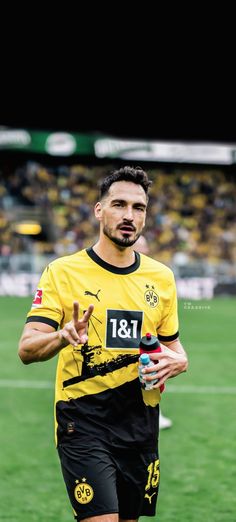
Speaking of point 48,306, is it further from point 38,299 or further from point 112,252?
point 112,252

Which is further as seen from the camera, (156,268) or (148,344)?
(156,268)

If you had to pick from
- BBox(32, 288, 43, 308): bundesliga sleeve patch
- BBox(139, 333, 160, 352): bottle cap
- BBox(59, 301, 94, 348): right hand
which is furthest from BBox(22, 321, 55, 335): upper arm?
BBox(139, 333, 160, 352): bottle cap

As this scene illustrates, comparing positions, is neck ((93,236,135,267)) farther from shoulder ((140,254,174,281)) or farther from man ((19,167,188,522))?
shoulder ((140,254,174,281))

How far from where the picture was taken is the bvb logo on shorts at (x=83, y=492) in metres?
3.59

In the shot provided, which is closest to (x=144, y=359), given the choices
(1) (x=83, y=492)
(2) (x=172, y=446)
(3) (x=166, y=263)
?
(1) (x=83, y=492)

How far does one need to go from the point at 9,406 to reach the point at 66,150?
28764 mm

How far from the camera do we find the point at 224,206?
38.1 m

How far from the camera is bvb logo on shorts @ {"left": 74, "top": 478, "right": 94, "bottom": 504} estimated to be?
3594mm

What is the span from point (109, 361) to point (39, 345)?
0.42 metres

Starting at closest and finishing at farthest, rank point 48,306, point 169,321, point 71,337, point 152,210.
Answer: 1. point 71,337
2. point 48,306
3. point 169,321
4. point 152,210

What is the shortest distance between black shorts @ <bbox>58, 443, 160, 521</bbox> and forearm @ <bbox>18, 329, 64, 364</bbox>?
522 millimetres

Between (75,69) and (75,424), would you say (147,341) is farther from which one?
(75,69)

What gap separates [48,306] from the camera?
3.74 m

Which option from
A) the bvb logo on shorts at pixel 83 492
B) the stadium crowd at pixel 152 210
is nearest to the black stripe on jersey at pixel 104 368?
the bvb logo on shorts at pixel 83 492
